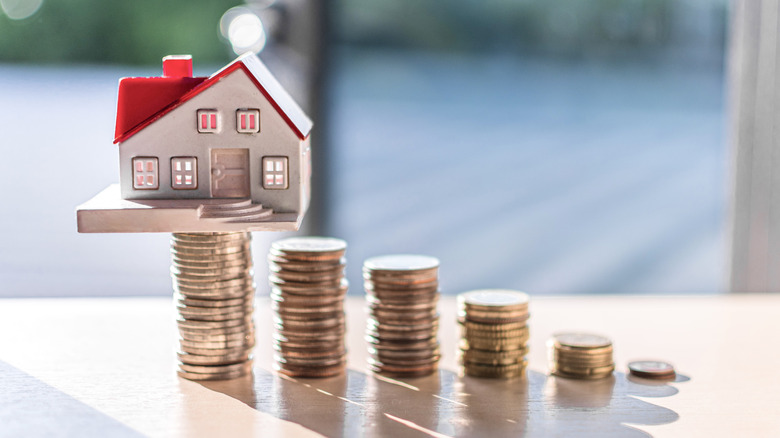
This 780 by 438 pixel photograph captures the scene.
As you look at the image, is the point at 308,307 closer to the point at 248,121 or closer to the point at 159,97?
the point at 248,121

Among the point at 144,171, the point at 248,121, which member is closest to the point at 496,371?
the point at 248,121

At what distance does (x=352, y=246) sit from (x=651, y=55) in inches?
120

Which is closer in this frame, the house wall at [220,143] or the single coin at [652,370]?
the house wall at [220,143]

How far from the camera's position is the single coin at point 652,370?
1957 millimetres

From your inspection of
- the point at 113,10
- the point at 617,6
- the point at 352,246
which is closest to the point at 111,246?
the point at 352,246

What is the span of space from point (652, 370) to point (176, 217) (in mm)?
1106

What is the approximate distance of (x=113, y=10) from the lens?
10.9ft

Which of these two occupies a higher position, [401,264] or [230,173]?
[230,173]

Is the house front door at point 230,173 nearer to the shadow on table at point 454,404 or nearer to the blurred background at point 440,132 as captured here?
the shadow on table at point 454,404

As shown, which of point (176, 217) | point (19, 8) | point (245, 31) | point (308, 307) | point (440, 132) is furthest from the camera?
point (440, 132)

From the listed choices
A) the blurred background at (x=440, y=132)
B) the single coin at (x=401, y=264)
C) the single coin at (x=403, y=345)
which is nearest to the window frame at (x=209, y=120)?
the single coin at (x=401, y=264)

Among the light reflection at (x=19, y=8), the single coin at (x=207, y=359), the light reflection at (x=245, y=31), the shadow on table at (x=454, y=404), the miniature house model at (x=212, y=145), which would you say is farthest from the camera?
the light reflection at (x=19, y=8)

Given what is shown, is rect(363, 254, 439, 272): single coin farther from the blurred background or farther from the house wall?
the blurred background

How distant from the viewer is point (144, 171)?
179 centimetres
